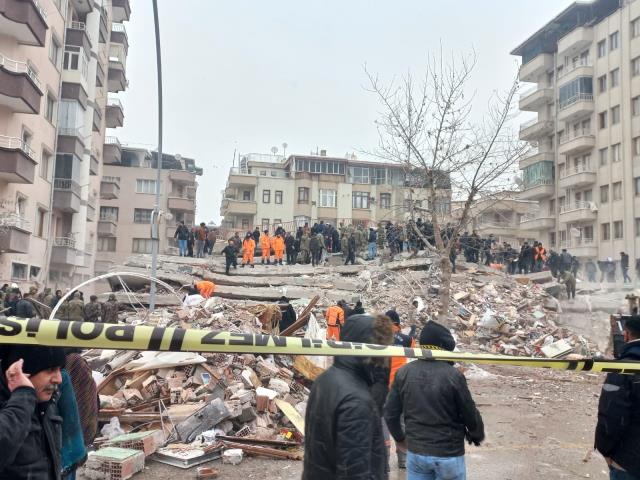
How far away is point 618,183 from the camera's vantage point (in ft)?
134

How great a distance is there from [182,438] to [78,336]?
Result: 5356 millimetres

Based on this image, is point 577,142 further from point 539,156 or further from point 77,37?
point 77,37

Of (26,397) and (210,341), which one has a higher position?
(210,341)

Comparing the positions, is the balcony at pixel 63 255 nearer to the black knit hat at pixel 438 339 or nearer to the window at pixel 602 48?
the black knit hat at pixel 438 339

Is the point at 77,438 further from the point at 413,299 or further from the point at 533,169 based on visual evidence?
the point at 533,169

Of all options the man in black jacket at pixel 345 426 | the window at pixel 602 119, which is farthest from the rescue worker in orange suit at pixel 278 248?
the window at pixel 602 119

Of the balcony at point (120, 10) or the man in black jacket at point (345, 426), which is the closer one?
the man in black jacket at point (345, 426)

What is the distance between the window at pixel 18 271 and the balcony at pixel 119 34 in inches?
875

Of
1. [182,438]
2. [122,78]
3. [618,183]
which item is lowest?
[182,438]

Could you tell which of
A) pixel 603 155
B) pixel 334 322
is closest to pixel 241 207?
pixel 603 155

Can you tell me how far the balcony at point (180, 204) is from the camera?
181 feet

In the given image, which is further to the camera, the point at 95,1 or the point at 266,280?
the point at 95,1

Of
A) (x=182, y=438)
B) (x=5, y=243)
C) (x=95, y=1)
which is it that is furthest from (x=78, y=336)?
(x=95, y=1)

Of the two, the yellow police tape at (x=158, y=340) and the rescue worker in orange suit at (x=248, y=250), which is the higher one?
the rescue worker in orange suit at (x=248, y=250)
